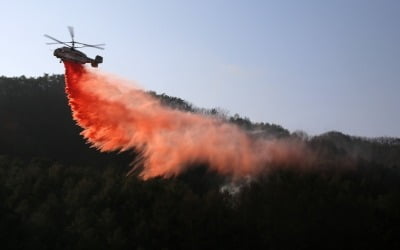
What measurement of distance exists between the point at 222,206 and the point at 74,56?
31477mm

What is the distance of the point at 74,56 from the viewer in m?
57.2

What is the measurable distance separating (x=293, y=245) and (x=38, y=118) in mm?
82756

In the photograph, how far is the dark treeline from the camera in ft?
238

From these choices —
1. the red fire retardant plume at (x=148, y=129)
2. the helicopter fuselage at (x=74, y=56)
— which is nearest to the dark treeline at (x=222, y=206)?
the red fire retardant plume at (x=148, y=129)

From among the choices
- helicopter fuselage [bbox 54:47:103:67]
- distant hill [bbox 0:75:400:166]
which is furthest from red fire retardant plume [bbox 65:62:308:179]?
distant hill [bbox 0:75:400:166]

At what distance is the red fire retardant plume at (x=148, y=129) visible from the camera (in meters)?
61.5

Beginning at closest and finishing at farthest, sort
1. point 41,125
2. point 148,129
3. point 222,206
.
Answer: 1. point 148,129
2. point 222,206
3. point 41,125

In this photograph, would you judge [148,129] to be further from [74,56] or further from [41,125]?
[41,125]

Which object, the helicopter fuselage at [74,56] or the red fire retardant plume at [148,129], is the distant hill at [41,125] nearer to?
the red fire retardant plume at [148,129]

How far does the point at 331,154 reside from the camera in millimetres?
82812

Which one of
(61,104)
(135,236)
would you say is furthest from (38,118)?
(135,236)

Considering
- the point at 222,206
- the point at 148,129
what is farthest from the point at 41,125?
the point at 148,129

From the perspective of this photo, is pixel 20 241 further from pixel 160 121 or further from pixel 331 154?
pixel 331 154

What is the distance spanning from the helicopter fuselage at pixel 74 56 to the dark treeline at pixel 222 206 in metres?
12.6
